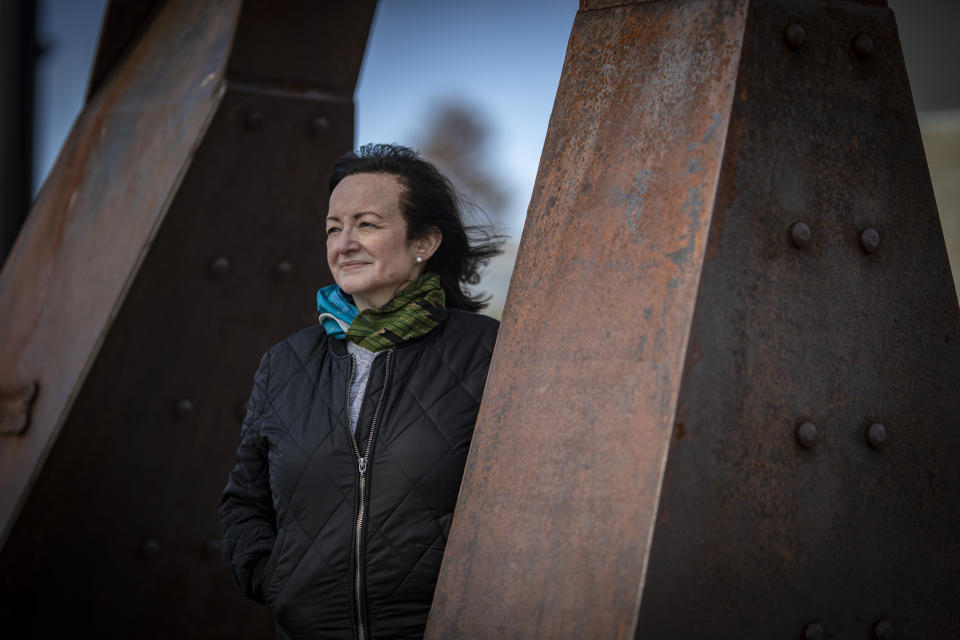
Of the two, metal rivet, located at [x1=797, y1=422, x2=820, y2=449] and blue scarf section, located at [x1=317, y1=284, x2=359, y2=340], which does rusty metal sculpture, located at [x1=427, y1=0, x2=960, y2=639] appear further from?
blue scarf section, located at [x1=317, y1=284, x2=359, y2=340]

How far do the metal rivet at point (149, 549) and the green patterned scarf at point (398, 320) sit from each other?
98 cm

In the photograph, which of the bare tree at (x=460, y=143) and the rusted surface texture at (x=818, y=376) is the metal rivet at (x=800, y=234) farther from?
the bare tree at (x=460, y=143)

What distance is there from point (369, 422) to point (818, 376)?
3.18ft

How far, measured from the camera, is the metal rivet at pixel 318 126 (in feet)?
9.46

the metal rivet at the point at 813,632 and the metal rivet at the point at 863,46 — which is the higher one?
the metal rivet at the point at 863,46

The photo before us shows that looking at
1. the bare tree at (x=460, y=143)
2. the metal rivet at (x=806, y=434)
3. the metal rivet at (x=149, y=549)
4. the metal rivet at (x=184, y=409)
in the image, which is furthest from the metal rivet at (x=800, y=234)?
the bare tree at (x=460, y=143)

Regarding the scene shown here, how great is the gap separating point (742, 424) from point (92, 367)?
1.83m

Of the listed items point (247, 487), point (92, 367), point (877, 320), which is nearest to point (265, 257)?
point (92, 367)

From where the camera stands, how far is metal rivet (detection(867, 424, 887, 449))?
138cm

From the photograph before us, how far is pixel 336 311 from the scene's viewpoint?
224cm

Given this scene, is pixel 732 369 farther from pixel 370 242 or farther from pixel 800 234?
pixel 370 242

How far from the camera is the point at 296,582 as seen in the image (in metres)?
2.02

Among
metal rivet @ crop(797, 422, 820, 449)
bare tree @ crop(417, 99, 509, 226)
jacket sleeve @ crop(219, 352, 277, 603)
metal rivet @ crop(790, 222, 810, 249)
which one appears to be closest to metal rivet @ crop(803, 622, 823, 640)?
metal rivet @ crop(797, 422, 820, 449)

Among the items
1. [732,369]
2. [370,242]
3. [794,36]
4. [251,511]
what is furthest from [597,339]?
[251,511]
